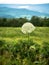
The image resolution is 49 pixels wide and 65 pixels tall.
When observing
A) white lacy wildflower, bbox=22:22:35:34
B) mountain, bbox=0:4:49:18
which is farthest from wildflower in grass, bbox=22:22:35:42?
mountain, bbox=0:4:49:18

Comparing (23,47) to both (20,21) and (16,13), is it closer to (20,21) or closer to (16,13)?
(20,21)

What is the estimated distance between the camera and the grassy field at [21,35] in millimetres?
1672

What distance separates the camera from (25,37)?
169 cm

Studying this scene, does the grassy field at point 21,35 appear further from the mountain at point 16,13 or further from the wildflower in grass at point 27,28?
the mountain at point 16,13

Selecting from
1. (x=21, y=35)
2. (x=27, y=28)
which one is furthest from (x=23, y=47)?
(x=27, y=28)

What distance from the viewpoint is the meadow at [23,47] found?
1652 mm

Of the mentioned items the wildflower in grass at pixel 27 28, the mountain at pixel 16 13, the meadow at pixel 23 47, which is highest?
the mountain at pixel 16 13

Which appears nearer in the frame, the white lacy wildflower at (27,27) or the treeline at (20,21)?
the white lacy wildflower at (27,27)

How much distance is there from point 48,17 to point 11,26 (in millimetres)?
520

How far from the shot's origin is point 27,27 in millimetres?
1618

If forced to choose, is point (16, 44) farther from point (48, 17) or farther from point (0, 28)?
point (48, 17)

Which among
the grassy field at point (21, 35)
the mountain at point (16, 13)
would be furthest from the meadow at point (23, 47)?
the mountain at point (16, 13)

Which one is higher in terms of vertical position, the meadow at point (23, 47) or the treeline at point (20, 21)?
the treeline at point (20, 21)

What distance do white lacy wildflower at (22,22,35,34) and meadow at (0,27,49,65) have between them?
6 cm
